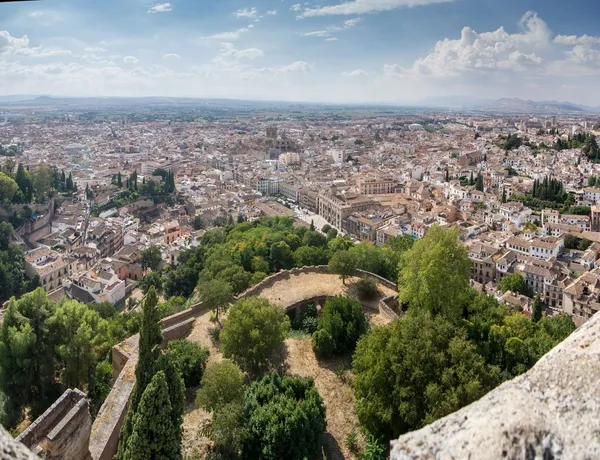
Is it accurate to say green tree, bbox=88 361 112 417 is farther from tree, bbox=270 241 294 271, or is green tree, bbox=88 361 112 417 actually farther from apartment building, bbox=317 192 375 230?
apartment building, bbox=317 192 375 230

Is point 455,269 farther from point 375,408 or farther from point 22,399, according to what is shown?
point 22,399

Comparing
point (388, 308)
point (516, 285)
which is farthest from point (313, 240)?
point (516, 285)

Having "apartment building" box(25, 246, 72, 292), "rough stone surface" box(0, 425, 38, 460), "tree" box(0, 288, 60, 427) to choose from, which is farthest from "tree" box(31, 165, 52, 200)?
"rough stone surface" box(0, 425, 38, 460)

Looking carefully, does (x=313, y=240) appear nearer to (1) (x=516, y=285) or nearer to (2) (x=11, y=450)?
(1) (x=516, y=285)

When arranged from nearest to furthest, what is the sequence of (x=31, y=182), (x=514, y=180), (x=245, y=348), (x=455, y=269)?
1. (x=245, y=348)
2. (x=455, y=269)
3. (x=31, y=182)
4. (x=514, y=180)

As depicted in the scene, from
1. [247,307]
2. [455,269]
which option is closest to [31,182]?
[247,307]
